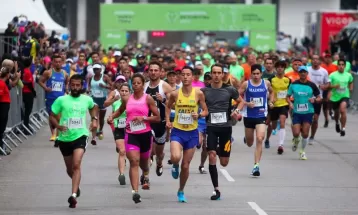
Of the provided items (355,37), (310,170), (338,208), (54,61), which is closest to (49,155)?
(54,61)

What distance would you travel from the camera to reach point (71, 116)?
14.0 meters

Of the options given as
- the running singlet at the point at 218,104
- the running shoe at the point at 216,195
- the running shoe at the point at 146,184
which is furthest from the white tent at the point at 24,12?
the running shoe at the point at 216,195

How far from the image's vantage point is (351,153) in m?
22.1

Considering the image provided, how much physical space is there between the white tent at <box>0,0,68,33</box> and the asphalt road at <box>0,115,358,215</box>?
956 cm

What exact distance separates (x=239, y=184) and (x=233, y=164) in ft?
9.65

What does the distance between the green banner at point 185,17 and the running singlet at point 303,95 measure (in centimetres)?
3269

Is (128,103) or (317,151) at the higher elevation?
(128,103)

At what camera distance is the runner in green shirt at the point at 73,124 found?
45.7ft

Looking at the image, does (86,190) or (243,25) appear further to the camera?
(243,25)

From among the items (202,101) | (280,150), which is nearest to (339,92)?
(280,150)

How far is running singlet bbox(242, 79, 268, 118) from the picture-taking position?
60.1 feet

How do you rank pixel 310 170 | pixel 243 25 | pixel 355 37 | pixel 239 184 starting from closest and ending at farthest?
pixel 239 184 → pixel 310 170 → pixel 355 37 → pixel 243 25

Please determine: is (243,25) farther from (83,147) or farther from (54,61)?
(83,147)

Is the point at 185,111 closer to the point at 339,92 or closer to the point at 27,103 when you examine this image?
the point at 27,103
